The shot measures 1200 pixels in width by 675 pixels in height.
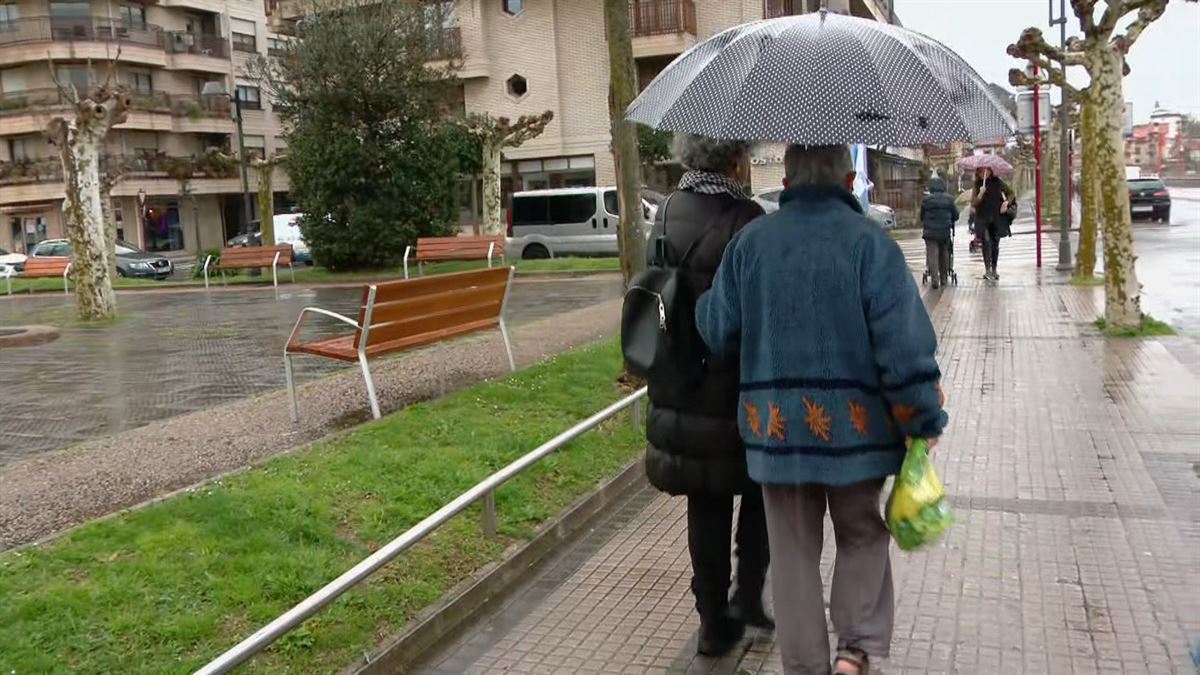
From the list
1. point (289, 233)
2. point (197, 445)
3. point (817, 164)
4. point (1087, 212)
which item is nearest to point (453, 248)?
point (1087, 212)

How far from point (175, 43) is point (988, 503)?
57757 mm

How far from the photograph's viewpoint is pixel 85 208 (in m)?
16.1

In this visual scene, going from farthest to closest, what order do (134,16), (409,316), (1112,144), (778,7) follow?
(134,16)
(778,7)
(1112,144)
(409,316)

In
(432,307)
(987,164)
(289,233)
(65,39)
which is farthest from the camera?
(65,39)

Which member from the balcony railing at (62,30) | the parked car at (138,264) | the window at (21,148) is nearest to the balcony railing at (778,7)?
the parked car at (138,264)

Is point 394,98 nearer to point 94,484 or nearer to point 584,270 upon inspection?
point 584,270

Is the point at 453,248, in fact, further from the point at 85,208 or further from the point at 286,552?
the point at 286,552

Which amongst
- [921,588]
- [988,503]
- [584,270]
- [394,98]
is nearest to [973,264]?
[584,270]

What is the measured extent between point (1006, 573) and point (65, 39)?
55.9 meters

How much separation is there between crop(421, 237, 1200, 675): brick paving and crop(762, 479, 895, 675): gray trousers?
1.78ft

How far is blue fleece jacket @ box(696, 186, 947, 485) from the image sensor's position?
3055 mm

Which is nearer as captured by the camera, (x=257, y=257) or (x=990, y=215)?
(x=990, y=215)

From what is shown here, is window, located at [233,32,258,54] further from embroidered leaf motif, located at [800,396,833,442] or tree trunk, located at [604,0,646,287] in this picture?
embroidered leaf motif, located at [800,396,833,442]

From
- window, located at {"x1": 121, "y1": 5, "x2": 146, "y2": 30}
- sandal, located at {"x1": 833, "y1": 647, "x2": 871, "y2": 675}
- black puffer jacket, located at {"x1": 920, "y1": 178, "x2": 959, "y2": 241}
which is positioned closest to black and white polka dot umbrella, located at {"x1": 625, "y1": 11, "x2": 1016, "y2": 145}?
sandal, located at {"x1": 833, "y1": 647, "x2": 871, "y2": 675}
